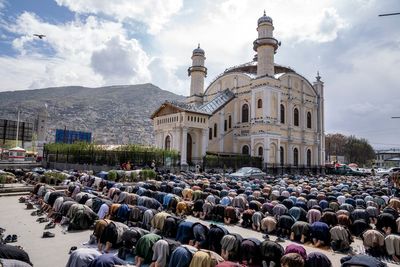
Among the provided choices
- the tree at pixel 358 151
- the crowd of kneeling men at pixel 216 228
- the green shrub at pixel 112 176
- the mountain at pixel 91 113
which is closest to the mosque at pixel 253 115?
the green shrub at pixel 112 176

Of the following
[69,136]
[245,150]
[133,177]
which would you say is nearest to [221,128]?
[245,150]

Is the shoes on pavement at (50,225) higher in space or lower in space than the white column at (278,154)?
lower

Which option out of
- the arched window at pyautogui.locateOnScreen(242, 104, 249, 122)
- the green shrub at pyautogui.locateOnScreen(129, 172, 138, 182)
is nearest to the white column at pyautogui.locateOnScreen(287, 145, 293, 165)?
the arched window at pyautogui.locateOnScreen(242, 104, 249, 122)

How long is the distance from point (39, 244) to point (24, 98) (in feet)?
668

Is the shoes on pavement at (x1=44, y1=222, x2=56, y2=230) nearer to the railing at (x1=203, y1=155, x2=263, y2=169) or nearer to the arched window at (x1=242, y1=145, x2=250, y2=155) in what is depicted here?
the railing at (x1=203, y1=155, x2=263, y2=169)

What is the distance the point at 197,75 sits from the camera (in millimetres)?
47875

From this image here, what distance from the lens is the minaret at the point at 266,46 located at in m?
40.9

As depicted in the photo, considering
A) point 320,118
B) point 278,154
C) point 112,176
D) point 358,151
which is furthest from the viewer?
point 358,151

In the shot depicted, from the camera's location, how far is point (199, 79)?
158 ft

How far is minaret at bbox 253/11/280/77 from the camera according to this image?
4088cm

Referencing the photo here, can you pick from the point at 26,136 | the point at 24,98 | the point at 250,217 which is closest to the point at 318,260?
the point at 250,217

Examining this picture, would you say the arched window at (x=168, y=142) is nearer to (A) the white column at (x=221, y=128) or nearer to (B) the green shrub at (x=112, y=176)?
(A) the white column at (x=221, y=128)

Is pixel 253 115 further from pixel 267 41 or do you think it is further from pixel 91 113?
pixel 91 113

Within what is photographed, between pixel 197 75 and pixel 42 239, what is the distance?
41016 mm
